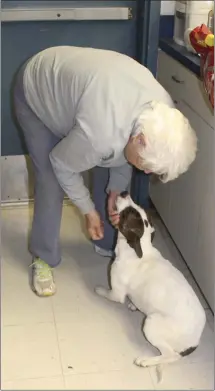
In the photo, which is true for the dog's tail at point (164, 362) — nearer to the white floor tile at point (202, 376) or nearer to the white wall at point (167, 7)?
the white floor tile at point (202, 376)

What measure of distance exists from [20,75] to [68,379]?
1.00 meters

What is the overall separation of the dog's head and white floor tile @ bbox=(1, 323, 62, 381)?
40 centimetres

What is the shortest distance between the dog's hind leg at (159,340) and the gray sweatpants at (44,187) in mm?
541

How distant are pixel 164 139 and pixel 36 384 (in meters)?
0.80

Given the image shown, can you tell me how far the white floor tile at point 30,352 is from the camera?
67.9 inches

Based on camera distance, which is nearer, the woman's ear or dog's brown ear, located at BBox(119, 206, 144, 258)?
the woman's ear

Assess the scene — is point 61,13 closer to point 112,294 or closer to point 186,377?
point 112,294

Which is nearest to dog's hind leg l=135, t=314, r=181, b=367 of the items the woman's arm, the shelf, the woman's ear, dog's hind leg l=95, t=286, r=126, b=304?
dog's hind leg l=95, t=286, r=126, b=304

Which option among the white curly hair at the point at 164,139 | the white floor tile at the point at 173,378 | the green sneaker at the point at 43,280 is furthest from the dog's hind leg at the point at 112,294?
the white curly hair at the point at 164,139

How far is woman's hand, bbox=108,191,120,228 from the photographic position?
1.87 meters

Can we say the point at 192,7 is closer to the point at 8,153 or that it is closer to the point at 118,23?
the point at 118,23

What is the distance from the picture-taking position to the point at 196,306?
5.73ft

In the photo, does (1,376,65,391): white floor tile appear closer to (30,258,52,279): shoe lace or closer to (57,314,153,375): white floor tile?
(57,314,153,375): white floor tile

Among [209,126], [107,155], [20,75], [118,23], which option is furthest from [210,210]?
[118,23]
